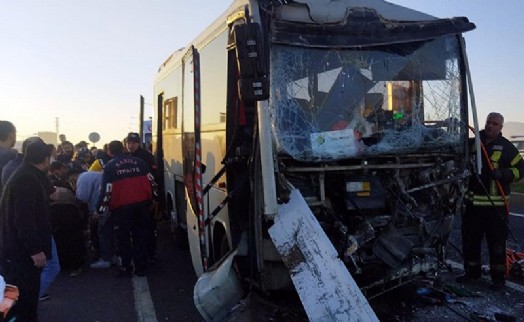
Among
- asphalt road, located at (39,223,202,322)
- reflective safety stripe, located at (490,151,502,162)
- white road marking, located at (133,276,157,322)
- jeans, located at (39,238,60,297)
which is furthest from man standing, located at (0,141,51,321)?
reflective safety stripe, located at (490,151,502,162)

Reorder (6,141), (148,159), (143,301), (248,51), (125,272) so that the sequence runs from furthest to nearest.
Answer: (148,159) < (125,272) < (143,301) < (6,141) < (248,51)

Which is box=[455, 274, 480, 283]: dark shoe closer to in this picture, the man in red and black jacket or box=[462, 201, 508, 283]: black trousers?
box=[462, 201, 508, 283]: black trousers

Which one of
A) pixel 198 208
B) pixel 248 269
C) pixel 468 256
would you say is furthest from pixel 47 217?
pixel 468 256

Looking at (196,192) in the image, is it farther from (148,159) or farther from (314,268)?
(148,159)

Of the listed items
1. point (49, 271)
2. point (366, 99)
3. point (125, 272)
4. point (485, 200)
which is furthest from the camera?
point (125, 272)

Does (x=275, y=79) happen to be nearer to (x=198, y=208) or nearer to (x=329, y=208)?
(x=329, y=208)

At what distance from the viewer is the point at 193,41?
22.4 ft

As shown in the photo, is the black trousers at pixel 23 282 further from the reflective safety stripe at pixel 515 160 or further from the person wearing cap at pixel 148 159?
the reflective safety stripe at pixel 515 160

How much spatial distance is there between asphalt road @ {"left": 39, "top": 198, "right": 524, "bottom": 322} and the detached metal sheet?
1520 mm

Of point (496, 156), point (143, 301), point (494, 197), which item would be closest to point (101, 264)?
point (143, 301)

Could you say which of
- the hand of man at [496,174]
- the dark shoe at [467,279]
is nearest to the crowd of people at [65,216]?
the dark shoe at [467,279]

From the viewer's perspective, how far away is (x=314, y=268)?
390 centimetres

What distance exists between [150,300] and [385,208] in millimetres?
3072

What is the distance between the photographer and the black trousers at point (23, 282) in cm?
457
